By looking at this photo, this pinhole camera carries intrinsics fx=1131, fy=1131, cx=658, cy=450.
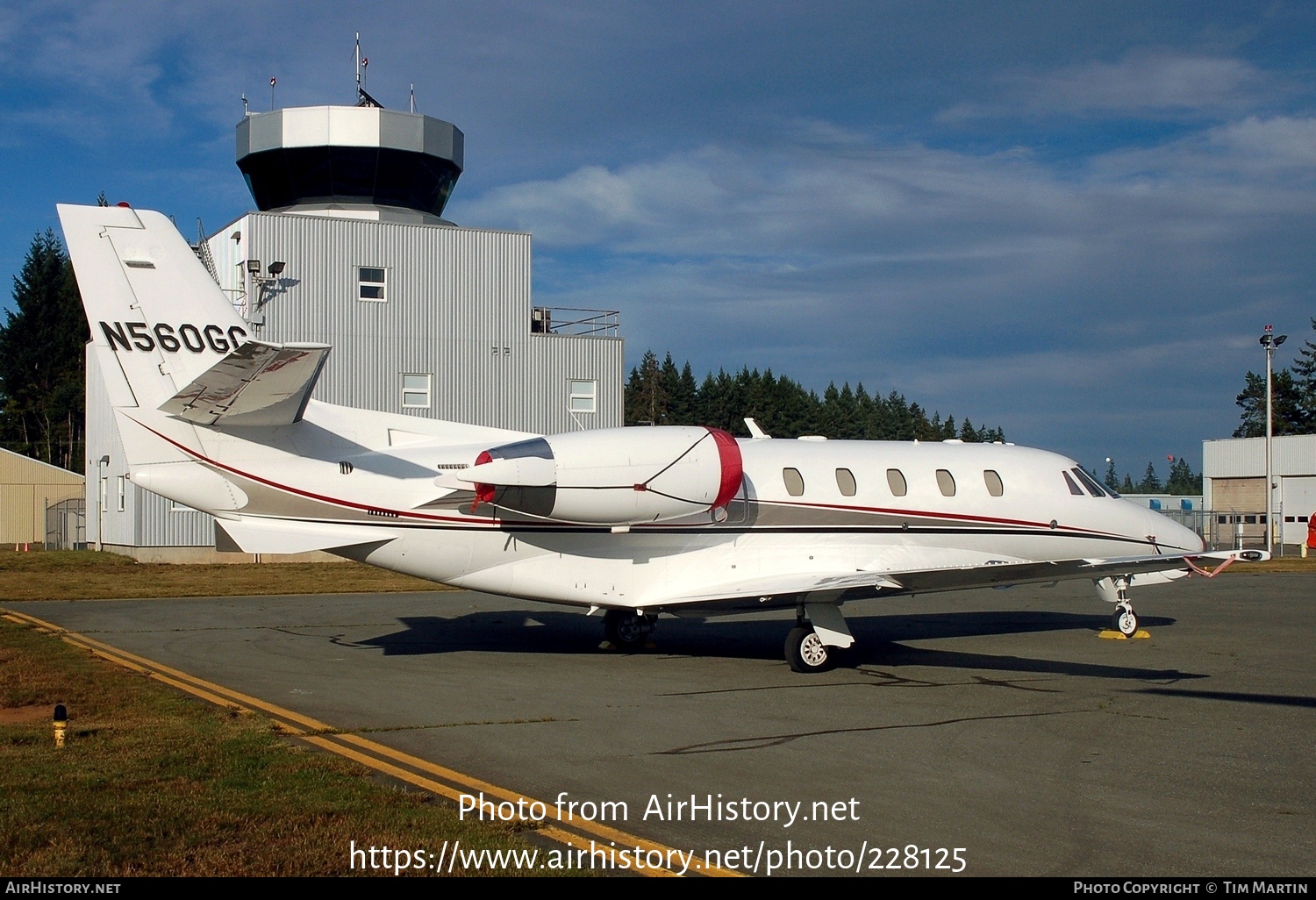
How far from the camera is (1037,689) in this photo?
45.6 ft

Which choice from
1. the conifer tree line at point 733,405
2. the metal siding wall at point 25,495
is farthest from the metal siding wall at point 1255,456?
the metal siding wall at point 25,495

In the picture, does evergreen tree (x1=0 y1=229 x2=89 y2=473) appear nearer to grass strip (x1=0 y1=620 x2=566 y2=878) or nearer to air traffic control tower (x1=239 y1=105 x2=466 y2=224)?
air traffic control tower (x1=239 y1=105 x2=466 y2=224)

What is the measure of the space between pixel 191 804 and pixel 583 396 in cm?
3268

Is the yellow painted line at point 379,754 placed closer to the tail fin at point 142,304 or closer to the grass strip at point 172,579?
the tail fin at point 142,304

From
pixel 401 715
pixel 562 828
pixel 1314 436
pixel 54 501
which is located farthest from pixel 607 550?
pixel 1314 436

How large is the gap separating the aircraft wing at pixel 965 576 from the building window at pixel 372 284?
24.6 metres

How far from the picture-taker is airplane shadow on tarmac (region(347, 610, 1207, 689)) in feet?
53.6

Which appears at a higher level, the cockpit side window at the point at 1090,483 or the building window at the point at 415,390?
the building window at the point at 415,390

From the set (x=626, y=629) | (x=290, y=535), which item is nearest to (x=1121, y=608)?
(x=626, y=629)

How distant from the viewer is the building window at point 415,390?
37.8 meters

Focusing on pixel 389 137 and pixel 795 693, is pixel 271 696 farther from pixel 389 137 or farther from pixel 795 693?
pixel 389 137

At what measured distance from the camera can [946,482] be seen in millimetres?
18031

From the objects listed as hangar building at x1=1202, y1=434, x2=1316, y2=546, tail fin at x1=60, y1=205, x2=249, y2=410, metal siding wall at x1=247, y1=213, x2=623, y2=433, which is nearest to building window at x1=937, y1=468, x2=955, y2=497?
tail fin at x1=60, y1=205, x2=249, y2=410

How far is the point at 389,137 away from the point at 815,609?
2724 cm
